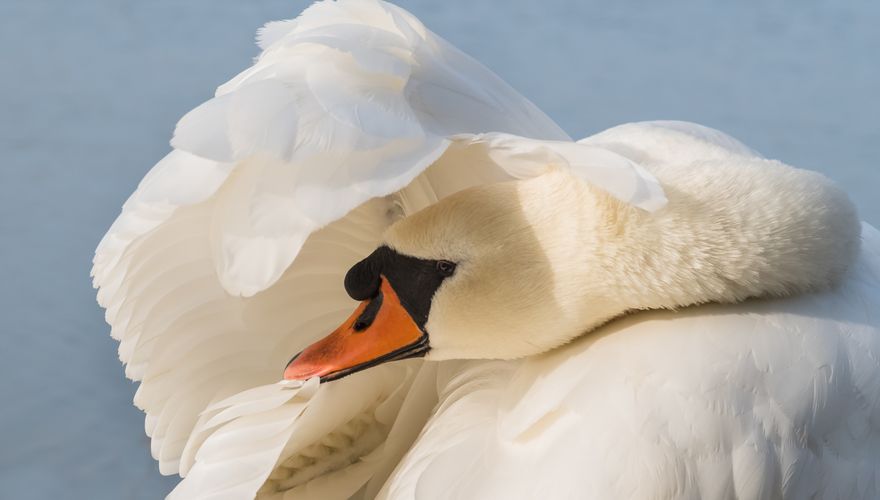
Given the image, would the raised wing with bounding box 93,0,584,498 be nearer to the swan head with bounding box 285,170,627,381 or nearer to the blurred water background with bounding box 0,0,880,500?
the swan head with bounding box 285,170,627,381

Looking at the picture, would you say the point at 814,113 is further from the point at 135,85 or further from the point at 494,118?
the point at 494,118

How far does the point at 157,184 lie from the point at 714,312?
1.60 ft

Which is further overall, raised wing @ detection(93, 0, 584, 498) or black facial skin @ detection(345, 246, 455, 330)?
black facial skin @ detection(345, 246, 455, 330)

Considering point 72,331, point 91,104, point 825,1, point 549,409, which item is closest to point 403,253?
point 549,409

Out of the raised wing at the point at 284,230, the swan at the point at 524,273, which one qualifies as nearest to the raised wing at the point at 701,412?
the swan at the point at 524,273

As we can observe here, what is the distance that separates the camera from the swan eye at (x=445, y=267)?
117cm

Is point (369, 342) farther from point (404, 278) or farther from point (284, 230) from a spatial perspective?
point (284, 230)

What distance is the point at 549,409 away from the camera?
114 centimetres

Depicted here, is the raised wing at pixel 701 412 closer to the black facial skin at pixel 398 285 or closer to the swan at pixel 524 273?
the swan at pixel 524 273

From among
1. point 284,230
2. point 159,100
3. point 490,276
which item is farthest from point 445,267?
point 159,100

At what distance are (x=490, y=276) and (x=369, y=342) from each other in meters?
0.14

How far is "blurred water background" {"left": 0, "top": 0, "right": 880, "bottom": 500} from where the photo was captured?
214cm

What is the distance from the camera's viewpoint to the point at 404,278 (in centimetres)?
119

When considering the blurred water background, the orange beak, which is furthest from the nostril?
the blurred water background
